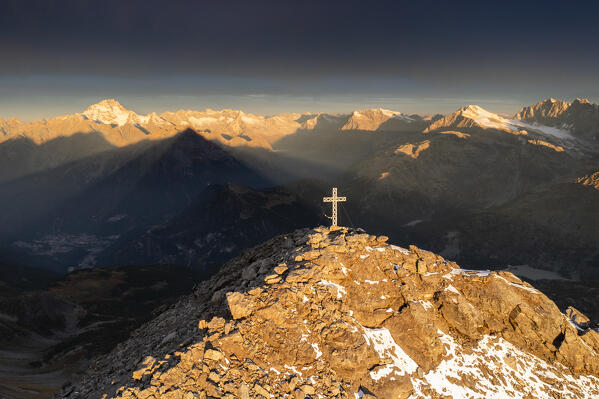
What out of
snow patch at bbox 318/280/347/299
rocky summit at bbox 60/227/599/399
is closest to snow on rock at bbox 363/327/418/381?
rocky summit at bbox 60/227/599/399

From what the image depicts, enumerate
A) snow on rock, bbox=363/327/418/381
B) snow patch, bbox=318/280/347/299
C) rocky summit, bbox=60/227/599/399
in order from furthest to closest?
snow patch, bbox=318/280/347/299, snow on rock, bbox=363/327/418/381, rocky summit, bbox=60/227/599/399

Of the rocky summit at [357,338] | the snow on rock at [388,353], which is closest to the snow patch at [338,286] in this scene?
the rocky summit at [357,338]

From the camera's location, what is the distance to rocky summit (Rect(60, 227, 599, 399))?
32812 mm

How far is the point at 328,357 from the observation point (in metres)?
35.8

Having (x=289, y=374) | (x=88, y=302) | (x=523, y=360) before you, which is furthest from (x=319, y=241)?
(x=88, y=302)

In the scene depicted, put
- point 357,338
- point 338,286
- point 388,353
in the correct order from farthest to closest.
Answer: point 338,286, point 388,353, point 357,338

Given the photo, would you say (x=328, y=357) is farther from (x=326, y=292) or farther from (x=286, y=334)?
(x=326, y=292)

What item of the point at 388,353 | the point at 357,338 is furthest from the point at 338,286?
the point at 388,353

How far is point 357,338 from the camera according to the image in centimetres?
3750

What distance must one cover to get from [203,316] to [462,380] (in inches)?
1038

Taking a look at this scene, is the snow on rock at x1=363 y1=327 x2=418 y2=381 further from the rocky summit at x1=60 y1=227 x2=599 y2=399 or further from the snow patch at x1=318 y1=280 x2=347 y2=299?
the snow patch at x1=318 y1=280 x2=347 y2=299

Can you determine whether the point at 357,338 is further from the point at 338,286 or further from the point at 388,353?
the point at 338,286

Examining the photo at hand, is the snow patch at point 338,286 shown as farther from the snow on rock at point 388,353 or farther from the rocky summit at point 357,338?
the snow on rock at point 388,353

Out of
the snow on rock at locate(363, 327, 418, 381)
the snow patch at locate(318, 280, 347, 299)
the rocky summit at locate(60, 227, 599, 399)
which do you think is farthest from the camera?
the snow patch at locate(318, 280, 347, 299)
